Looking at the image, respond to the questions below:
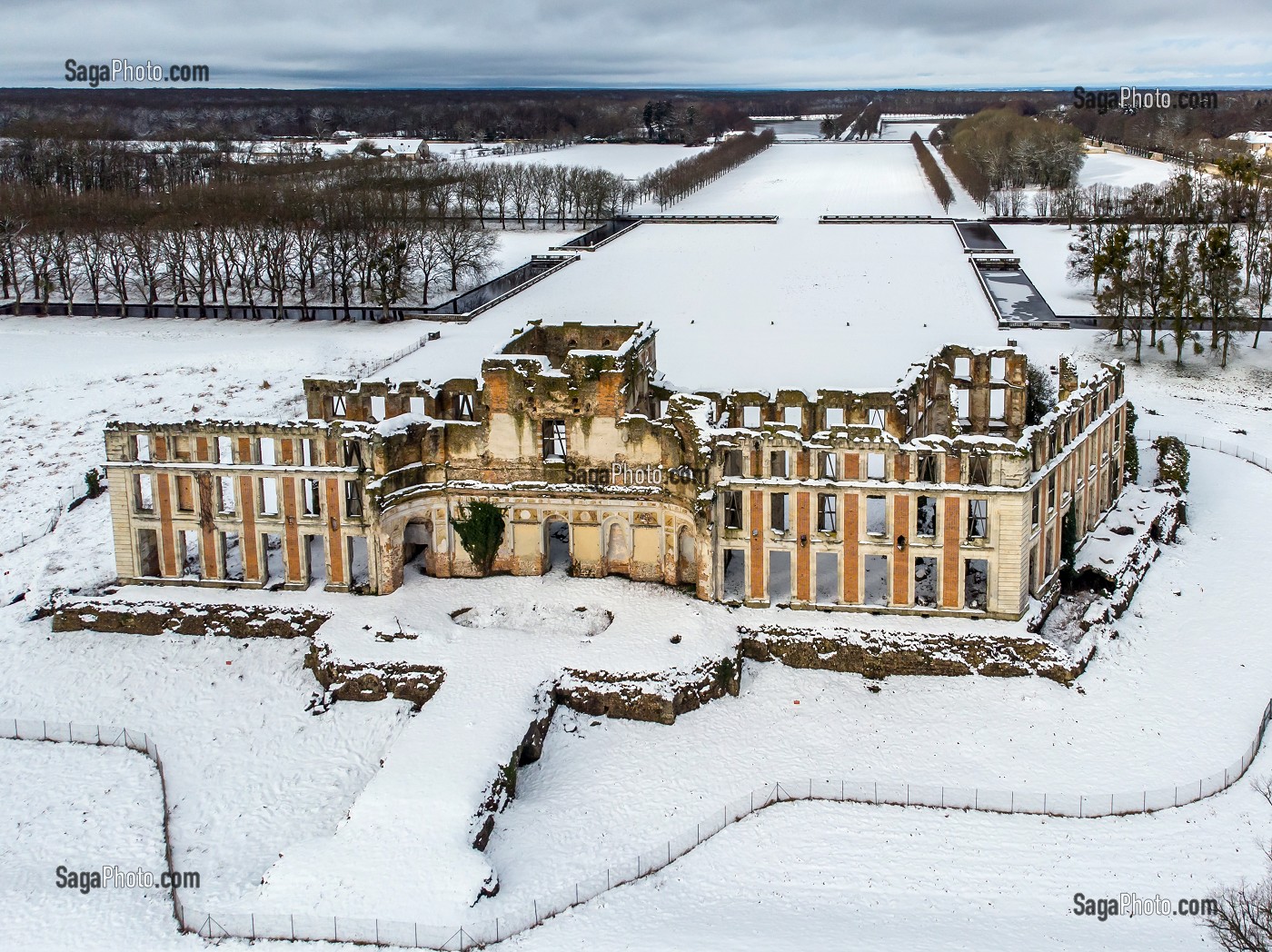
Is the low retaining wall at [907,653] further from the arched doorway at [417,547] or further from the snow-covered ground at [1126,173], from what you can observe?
the snow-covered ground at [1126,173]

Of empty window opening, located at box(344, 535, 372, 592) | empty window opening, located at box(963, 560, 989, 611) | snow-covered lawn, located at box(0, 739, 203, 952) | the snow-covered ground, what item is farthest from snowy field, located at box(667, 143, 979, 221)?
snow-covered lawn, located at box(0, 739, 203, 952)

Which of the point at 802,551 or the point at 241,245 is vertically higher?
the point at 241,245

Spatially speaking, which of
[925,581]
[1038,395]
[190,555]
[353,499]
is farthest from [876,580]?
[190,555]

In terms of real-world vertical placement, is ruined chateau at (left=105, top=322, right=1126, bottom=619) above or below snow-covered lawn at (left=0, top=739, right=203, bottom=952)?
above

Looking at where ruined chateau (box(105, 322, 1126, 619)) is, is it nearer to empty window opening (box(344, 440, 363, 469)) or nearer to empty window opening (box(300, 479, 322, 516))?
empty window opening (box(344, 440, 363, 469))

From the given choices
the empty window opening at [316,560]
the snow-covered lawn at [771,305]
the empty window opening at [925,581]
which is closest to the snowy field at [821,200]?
the snow-covered lawn at [771,305]

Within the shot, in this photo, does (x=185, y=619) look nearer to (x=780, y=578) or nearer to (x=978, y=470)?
(x=780, y=578)
